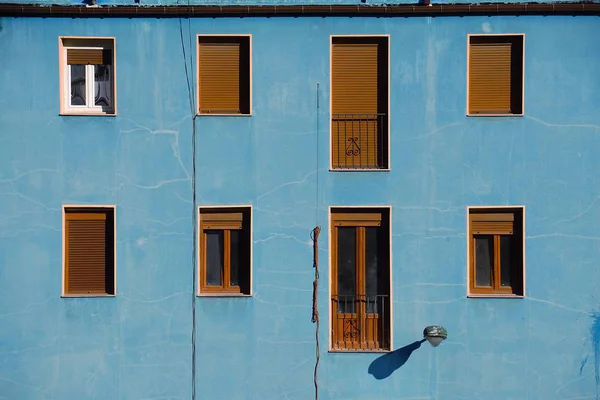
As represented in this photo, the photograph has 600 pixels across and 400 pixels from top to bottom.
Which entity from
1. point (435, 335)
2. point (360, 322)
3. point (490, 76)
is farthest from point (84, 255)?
point (490, 76)

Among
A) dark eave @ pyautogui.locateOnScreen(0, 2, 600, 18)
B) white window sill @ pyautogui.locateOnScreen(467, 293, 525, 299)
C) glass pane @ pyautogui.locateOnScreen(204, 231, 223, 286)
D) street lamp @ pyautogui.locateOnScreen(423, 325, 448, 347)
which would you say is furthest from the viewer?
glass pane @ pyautogui.locateOnScreen(204, 231, 223, 286)

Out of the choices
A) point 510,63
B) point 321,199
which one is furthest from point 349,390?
point 510,63

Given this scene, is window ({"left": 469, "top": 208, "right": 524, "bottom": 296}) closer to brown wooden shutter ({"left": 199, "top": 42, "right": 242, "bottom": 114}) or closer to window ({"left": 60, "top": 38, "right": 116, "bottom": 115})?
brown wooden shutter ({"left": 199, "top": 42, "right": 242, "bottom": 114})

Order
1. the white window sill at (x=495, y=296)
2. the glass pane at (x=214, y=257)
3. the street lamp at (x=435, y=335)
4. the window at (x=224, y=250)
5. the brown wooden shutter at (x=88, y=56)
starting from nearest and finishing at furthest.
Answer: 1. the street lamp at (x=435, y=335)
2. the white window sill at (x=495, y=296)
3. the window at (x=224, y=250)
4. the glass pane at (x=214, y=257)
5. the brown wooden shutter at (x=88, y=56)

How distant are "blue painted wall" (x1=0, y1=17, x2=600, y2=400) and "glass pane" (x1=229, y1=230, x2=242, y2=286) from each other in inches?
14.2

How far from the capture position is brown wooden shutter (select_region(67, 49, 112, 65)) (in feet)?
45.6

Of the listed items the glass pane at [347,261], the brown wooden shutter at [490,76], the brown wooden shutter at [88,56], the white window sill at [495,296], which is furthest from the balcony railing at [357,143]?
the brown wooden shutter at [88,56]

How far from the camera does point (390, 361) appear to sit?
13.5m

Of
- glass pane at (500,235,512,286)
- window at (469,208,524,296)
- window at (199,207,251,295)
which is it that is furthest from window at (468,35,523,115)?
window at (199,207,251,295)

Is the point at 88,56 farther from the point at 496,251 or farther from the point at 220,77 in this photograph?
the point at 496,251

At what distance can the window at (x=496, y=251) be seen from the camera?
13609 millimetres

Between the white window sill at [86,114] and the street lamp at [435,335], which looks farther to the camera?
the white window sill at [86,114]

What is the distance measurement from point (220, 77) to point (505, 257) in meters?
5.29

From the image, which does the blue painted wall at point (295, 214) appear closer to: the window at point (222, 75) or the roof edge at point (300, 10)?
the roof edge at point (300, 10)
